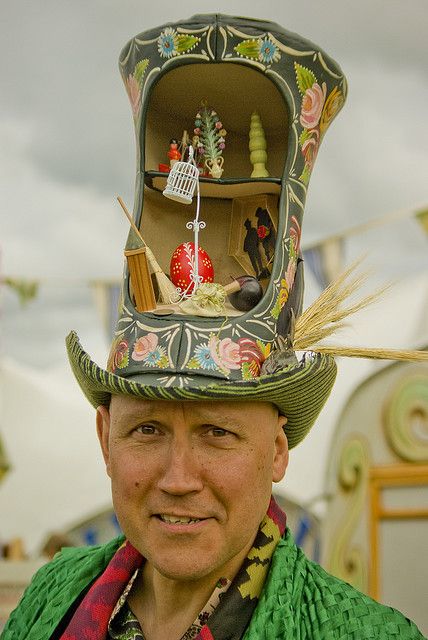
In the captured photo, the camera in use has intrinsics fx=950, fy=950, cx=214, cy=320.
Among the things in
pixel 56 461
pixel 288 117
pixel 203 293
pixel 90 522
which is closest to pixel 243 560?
pixel 203 293

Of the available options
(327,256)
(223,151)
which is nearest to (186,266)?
(223,151)

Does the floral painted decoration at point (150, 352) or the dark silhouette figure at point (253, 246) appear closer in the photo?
the floral painted decoration at point (150, 352)

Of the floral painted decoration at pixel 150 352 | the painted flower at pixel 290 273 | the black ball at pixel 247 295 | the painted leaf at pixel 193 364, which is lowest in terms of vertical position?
the painted leaf at pixel 193 364

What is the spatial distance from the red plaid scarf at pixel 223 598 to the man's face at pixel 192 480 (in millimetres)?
81

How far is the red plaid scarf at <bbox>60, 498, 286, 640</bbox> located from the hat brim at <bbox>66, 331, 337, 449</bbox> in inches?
9.5

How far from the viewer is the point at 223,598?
6.81 feet

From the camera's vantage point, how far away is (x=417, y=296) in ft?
32.4

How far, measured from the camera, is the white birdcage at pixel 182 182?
229cm

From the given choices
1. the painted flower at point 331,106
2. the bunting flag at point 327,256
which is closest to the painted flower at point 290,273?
the painted flower at point 331,106

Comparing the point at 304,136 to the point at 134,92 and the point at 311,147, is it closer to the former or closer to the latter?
the point at 311,147

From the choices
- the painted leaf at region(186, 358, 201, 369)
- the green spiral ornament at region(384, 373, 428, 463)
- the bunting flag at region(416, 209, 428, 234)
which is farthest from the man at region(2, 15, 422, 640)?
the bunting flag at region(416, 209, 428, 234)

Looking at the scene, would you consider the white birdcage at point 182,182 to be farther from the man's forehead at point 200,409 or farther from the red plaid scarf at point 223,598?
the red plaid scarf at point 223,598

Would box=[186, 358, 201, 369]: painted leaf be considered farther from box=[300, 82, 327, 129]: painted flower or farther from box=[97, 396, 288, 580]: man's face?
box=[300, 82, 327, 129]: painted flower

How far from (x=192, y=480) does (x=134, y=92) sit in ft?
3.21
